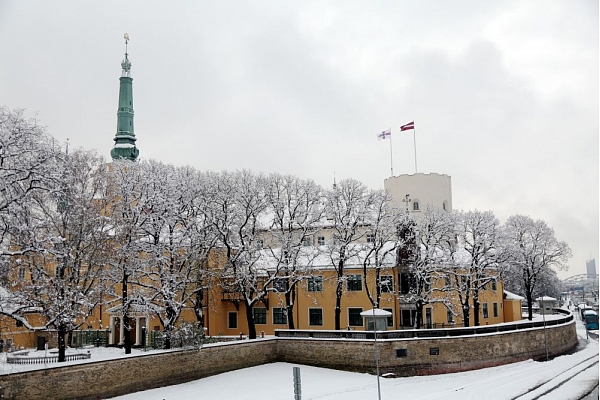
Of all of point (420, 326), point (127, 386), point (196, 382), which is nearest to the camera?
point (127, 386)

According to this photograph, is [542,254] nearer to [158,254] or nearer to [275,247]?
[275,247]

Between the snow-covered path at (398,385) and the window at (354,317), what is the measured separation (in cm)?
1123

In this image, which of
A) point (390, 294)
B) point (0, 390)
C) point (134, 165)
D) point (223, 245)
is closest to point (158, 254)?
point (134, 165)

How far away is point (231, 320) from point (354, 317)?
10.9 meters

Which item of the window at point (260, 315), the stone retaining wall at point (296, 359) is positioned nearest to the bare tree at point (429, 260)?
the stone retaining wall at point (296, 359)

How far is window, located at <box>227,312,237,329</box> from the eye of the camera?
52.1 m

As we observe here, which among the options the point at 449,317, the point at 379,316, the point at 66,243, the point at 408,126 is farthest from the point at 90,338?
the point at 408,126

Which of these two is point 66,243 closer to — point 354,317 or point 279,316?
point 279,316

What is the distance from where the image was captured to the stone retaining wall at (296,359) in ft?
93.1

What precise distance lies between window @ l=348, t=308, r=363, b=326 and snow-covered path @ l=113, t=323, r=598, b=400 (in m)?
11.2

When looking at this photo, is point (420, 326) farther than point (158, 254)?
Yes

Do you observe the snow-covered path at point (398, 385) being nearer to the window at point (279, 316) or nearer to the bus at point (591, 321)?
the window at point (279, 316)

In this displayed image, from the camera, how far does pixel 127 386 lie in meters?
30.2

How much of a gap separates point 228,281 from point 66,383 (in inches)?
822
